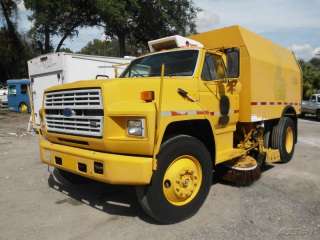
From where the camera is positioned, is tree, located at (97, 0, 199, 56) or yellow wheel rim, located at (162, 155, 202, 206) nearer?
yellow wheel rim, located at (162, 155, 202, 206)

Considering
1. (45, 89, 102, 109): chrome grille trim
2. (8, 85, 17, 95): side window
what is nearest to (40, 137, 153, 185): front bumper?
(45, 89, 102, 109): chrome grille trim

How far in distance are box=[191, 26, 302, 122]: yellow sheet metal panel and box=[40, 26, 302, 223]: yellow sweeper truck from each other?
0.06 ft

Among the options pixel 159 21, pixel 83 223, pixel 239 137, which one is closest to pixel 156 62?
pixel 239 137

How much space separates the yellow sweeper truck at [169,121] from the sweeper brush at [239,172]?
0.02m

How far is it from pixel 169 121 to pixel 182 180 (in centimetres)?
88

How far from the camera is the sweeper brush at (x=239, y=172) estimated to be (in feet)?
20.4

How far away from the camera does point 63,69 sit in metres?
12.3

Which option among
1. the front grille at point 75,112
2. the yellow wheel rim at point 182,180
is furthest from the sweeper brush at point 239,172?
the front grille at point 75,112

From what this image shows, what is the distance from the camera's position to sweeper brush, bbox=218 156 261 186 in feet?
20.4

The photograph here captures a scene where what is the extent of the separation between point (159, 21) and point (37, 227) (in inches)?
938

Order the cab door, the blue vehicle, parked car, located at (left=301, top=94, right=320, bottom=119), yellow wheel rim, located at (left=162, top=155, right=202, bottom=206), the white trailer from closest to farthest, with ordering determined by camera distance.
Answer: yellow wheel rim, located at (left=162, top=155, right=202, bottom=206) < the cab door < the white trailer < parked car, located at (left=301, top=94, right=320, bottom=119) < the blue vehicle

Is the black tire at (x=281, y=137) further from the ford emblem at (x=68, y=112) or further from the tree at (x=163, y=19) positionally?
the tree at (x=163, y=19)

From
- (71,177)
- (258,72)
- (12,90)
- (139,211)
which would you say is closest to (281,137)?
(258,72)

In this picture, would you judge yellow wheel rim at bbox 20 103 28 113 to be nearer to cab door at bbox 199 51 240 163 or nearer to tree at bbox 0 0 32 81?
tree at bbox 0 0 32 81
